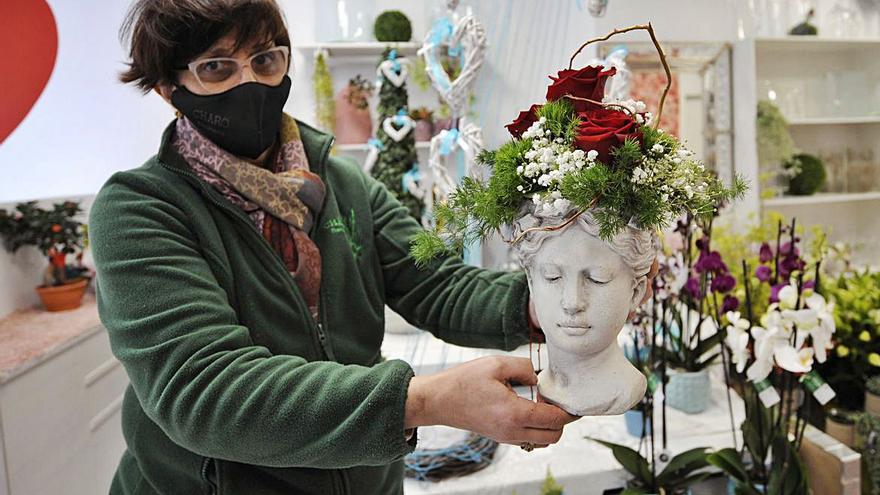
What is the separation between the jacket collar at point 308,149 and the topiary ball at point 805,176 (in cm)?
277

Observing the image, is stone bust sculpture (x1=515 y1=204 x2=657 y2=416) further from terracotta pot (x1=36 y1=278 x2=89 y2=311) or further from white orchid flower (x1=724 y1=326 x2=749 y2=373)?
terracotta pot (x1=36 y1=278 x2=89 y2=311)

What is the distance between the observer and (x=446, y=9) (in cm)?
158

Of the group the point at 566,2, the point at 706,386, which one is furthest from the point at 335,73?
the point at 706,386

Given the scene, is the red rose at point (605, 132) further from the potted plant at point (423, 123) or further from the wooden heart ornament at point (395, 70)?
the potted plant at point (423, 123)

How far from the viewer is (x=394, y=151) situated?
2576mm

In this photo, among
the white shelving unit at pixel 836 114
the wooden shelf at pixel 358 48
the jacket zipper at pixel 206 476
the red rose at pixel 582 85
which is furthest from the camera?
the white shelving unit at pixel 836 114

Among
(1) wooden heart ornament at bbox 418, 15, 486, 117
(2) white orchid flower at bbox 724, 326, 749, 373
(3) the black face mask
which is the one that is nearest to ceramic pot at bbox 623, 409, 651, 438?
(2) white orchid flower at bbox 724, 326, 749, 373

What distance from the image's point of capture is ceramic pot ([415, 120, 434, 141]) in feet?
9.44

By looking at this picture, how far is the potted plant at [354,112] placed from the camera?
10.0 feet

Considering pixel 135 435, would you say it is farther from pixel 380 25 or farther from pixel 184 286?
pixel 380 25

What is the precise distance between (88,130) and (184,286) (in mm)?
2269

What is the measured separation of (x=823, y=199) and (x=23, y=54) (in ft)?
11.4

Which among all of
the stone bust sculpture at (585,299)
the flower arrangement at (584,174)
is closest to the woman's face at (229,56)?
the flower arrangement at (584,174)

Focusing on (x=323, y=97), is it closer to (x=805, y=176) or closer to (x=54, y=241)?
(x=54, y=241)
